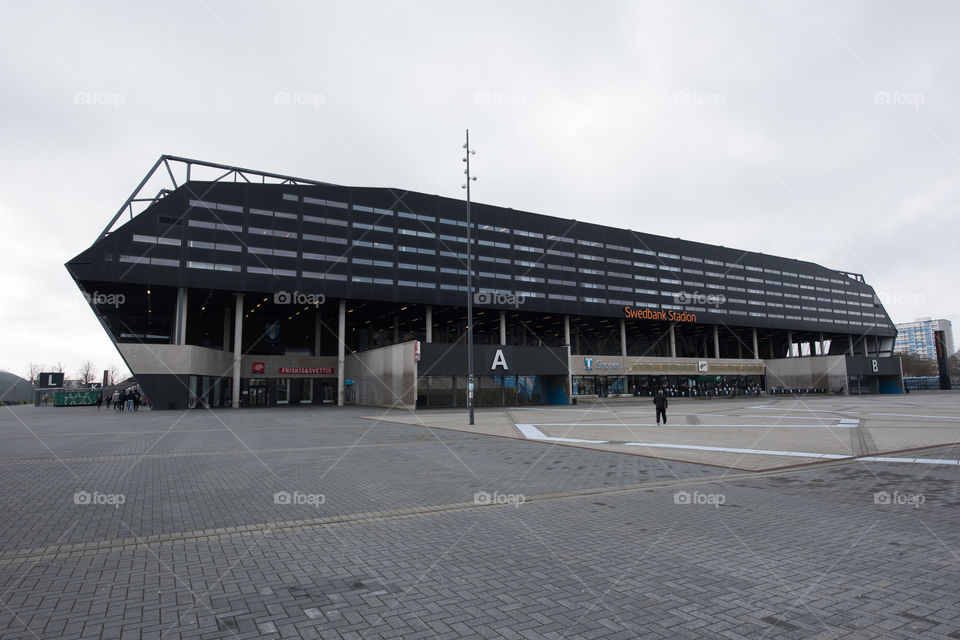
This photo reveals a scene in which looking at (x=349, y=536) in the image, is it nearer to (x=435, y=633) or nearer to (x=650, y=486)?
(x=435, y=633)

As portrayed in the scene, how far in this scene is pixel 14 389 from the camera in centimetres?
7850

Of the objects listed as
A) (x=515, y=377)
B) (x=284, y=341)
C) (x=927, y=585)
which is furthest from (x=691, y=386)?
(x=927, y=585)

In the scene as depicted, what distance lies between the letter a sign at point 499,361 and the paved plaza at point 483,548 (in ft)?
112

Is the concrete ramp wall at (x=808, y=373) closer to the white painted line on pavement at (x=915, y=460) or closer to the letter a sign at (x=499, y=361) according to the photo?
the letter a sign at (x=499, y=361)

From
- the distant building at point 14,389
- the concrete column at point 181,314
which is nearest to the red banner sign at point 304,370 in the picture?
the concrete column at point 181,314

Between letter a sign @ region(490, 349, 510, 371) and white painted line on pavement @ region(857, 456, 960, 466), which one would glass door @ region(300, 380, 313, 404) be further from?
white painted line on pavement @ region(857, 456, 960, 466)

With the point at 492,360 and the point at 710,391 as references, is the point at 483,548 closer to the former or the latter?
the point at 492,360

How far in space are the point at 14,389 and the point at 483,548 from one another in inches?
4003

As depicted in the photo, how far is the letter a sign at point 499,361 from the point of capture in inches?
1841

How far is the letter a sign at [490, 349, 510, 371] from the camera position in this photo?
46.8 meters

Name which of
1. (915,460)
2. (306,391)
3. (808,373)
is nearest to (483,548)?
(915,460)

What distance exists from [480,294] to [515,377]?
1188 cm

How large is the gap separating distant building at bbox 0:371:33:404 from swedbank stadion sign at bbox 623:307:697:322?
287ft

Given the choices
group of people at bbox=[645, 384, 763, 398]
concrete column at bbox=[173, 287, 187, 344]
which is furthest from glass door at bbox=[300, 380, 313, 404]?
group of people at bbox=[645, 384, 763, 398]
